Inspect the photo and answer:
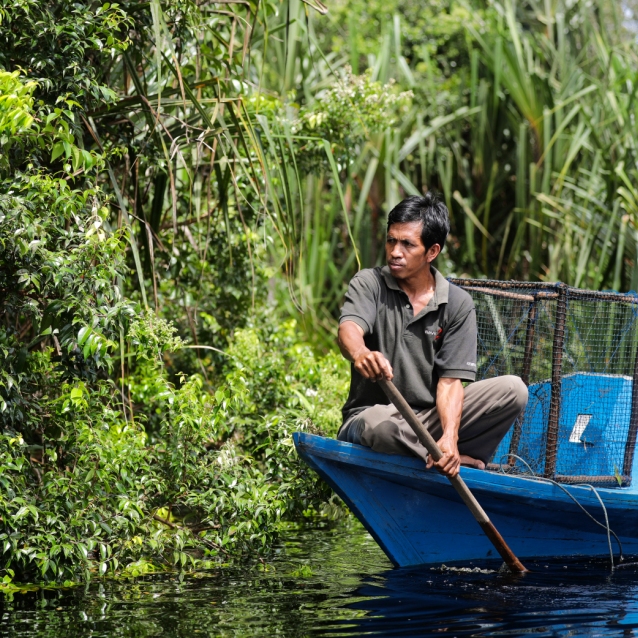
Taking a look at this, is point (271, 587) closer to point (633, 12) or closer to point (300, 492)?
point (300, 492)

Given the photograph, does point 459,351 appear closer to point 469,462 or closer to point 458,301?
point 458,301

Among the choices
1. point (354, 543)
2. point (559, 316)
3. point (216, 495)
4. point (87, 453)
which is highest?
point (559, 316)

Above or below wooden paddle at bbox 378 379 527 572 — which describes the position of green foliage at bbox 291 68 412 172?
above

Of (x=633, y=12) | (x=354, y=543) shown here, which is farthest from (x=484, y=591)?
(x=633, y=12)

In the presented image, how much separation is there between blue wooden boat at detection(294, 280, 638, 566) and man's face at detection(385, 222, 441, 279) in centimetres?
59

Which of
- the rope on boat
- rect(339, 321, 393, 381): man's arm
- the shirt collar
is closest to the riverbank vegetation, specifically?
the shirt collar

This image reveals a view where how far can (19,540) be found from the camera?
3754mm

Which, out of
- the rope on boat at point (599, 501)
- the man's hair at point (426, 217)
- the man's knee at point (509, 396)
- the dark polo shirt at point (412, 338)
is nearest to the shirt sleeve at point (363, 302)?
the dark polo shirt at point (412, 338)

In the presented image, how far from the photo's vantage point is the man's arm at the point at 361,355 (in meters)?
3.54

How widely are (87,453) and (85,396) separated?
0.24m

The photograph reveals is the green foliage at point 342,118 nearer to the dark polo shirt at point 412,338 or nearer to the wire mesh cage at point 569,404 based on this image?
the wire mesh cage at point 569,404

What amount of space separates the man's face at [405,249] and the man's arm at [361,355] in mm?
386

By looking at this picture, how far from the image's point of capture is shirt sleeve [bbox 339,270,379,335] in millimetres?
4027

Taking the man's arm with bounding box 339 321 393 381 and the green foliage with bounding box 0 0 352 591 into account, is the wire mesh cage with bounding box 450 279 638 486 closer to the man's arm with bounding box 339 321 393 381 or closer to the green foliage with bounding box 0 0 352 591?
the man's arm with bounding box 339 321 393 381
